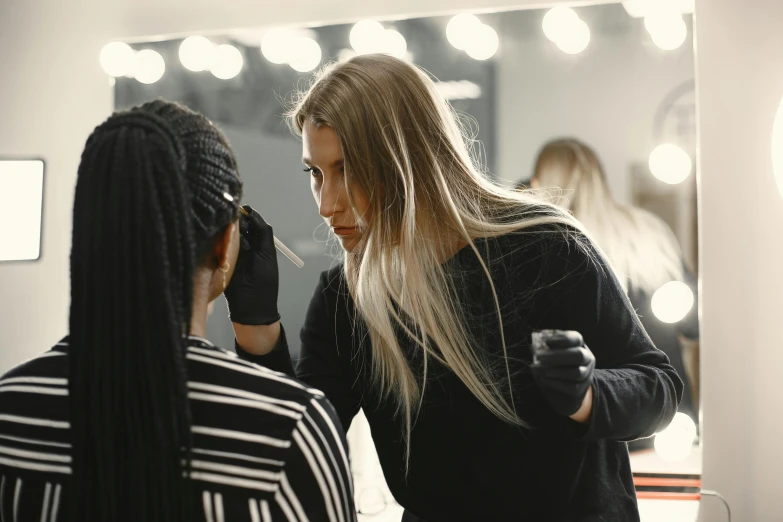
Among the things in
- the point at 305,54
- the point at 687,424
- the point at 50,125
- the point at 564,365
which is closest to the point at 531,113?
the point at 305,54

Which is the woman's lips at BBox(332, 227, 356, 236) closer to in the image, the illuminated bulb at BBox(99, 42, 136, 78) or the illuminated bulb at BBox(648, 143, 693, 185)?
the illuminated bulb at BBox(648, 143, 693, 185)

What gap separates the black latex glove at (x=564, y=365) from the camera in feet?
1.86

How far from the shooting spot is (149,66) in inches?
55.2

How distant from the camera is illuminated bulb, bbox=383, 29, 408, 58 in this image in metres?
Result: 1.26

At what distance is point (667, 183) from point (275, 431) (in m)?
0.88

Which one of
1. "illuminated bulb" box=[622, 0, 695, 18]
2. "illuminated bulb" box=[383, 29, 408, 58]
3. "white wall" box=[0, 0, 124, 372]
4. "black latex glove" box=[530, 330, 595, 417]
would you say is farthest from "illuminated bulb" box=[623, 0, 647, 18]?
"white wall" box=[0, 0, 124, 372]

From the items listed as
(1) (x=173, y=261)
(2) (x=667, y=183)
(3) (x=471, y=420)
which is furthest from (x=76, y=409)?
(2) (x=667, y=183)

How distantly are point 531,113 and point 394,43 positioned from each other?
0.98ft

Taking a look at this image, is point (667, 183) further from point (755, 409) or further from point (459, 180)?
point (459, 180)

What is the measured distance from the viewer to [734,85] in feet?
3.67

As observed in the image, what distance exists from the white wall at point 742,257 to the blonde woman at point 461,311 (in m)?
0.45

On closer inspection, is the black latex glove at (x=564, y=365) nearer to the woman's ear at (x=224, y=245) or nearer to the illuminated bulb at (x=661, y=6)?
the woman's ear at (x=224, y=245)

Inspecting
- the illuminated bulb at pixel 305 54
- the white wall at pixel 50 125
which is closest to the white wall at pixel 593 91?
the illuminated bulb at pixel 305 54

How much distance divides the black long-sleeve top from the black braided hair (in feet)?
1.18
